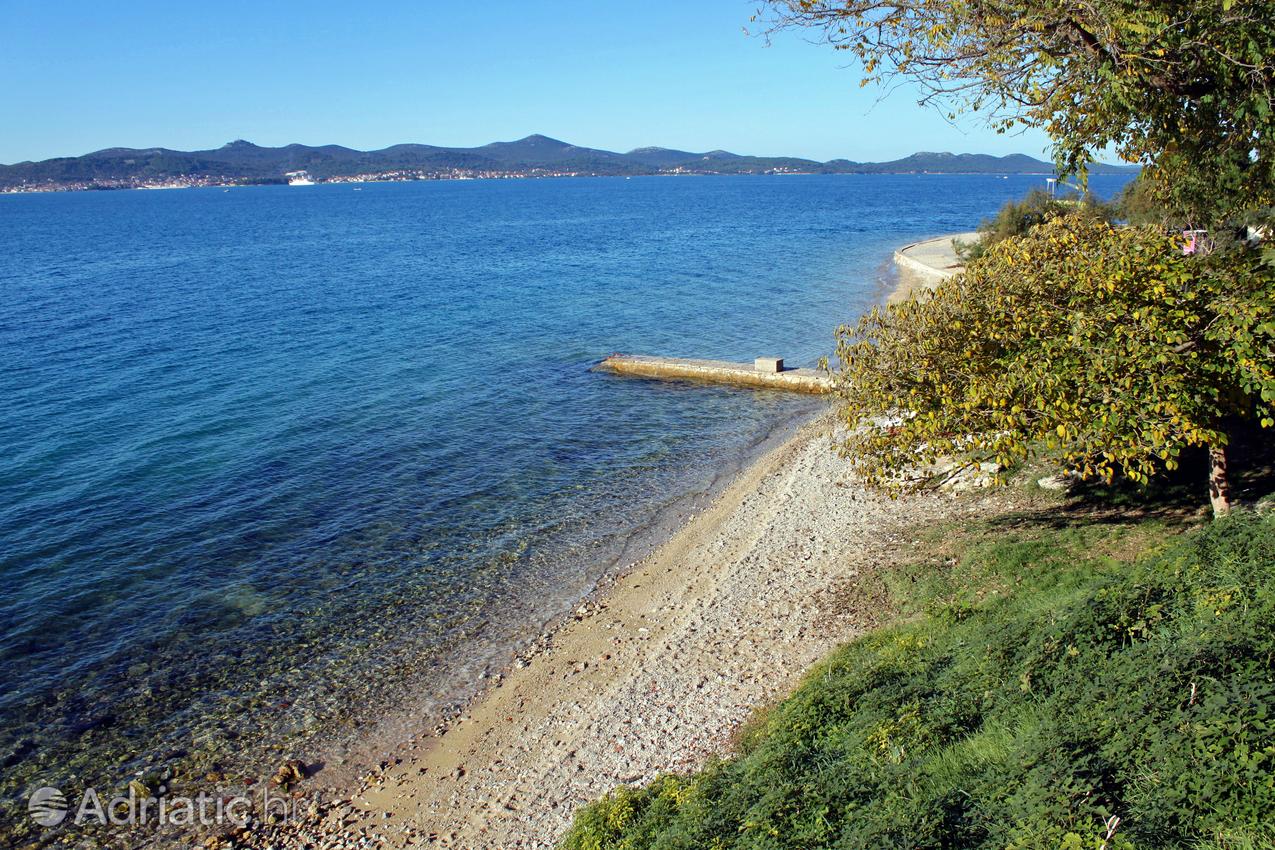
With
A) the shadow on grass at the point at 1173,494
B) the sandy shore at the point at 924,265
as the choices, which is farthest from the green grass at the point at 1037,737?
the sandy shore at the point at 924,265

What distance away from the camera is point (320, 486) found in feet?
81.9

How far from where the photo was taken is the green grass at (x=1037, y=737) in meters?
6.20

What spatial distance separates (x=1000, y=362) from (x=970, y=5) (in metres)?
5.35

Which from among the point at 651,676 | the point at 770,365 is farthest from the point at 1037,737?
the point at 770,365

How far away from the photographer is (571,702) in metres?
14.6

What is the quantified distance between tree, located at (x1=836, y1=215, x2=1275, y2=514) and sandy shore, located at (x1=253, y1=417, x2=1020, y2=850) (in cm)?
415

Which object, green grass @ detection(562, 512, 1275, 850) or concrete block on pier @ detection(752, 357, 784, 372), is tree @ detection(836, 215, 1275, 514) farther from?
concrete block on pier @ detection(752, 357, 784, 372)

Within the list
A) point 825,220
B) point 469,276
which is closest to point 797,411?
point 469,276

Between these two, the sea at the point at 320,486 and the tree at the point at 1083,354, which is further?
the sea at the point at 320,486

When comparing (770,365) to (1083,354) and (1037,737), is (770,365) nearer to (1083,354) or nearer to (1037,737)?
(1083,354)

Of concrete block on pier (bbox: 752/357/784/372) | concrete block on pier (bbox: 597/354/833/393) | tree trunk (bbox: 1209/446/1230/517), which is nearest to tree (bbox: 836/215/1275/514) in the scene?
tree trunk (bbox: 1209/446/1230/517)

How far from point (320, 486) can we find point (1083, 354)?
68.5 feet

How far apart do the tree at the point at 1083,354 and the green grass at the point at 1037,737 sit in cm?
192

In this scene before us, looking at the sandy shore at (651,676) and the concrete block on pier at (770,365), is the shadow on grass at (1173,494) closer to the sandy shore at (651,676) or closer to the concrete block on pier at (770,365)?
the sandy shore at (651,676)
